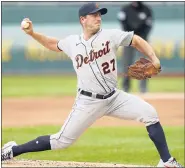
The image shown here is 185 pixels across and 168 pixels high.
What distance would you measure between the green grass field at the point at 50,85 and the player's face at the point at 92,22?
35.7 feet

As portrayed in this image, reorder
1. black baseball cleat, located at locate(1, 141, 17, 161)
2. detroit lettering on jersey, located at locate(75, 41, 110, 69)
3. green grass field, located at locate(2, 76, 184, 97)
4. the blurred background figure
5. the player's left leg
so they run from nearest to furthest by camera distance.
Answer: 1. detroit lettering on jersey, located at locate(75, 41, 110, 69)
2. the player's left leg
3. black baseball cleat, located at locate(1, 141, 17, 161)
4. the blurred background figure
5. green grass field, located at locate(2, 76, 184, 97)

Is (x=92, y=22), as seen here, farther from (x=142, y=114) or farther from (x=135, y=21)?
(x=135, y=21)

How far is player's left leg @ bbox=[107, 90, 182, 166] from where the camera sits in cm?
743

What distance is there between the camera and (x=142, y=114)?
24.3 ft

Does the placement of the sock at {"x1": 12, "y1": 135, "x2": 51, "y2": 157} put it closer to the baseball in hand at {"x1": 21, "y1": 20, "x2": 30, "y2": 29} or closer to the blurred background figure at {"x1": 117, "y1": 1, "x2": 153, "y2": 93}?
the baseball in hand at {"x1": 21, "y1": 20, "x2": 30, "y2": 29}

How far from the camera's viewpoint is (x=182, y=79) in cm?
2300

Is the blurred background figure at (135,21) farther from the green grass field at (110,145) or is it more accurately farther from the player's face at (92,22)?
the player's face at (92,22)

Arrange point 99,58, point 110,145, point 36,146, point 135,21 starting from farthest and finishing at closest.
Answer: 1. point 135,21
2. point 110,145
3. point 36,146
4. point 99,58

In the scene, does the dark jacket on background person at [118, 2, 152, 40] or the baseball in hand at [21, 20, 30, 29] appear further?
the dark jacket on background person at [118, 2, 152, 40]

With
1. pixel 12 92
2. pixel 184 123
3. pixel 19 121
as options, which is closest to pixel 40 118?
pixel 19 121

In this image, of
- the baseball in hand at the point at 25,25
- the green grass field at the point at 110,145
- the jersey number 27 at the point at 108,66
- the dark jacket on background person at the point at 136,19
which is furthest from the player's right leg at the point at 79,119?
the dark jacket on background person at the point at 136,19

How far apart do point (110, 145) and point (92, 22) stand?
3.52m

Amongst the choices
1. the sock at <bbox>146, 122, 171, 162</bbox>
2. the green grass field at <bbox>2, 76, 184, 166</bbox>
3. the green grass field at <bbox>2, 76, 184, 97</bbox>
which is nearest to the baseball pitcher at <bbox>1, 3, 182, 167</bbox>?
the sock at <bbox>146, 122, 171, 162</bbox>

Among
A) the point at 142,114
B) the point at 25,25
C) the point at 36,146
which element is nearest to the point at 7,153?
the point at 36,146
